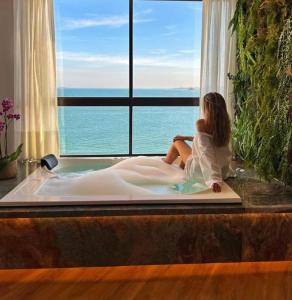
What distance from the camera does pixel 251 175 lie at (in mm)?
3033

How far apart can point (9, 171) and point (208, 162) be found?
1437 mm

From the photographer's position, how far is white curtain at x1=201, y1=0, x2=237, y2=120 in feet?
12.1

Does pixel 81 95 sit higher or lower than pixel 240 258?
higher

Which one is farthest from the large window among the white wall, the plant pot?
the plant pot

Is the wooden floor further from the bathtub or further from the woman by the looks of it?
the woman

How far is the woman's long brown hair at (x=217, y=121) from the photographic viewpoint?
280 cm

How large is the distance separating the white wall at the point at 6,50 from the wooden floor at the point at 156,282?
5.96ft

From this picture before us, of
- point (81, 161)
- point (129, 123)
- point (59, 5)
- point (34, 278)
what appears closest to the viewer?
point (34, 278)

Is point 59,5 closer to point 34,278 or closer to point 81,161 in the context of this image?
point 81,161

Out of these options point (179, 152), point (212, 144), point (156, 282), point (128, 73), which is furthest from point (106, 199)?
point (128, 73)

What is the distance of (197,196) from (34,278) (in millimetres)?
1119

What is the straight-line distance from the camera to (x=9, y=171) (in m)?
2.87

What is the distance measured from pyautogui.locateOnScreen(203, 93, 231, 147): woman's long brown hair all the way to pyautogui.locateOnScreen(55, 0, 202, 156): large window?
121cm

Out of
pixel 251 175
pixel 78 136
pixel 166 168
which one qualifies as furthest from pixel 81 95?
pixel 251 175
